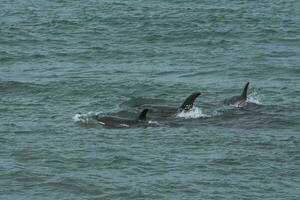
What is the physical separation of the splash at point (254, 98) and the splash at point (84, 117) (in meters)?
4.78

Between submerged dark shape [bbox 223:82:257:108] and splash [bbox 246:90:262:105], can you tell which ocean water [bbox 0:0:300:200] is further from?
submerged dark shape [bbox 223:82:257:108]

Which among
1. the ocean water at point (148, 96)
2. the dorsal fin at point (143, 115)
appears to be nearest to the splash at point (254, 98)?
the ocean water at point (148, 96)

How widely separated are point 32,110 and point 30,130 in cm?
250

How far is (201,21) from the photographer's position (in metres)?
41.6

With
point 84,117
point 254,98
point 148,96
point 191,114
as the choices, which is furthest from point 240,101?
point 84,117

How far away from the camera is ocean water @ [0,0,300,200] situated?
20.8 metres

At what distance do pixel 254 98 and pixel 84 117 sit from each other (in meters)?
5.52

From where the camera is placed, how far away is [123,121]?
995 inches

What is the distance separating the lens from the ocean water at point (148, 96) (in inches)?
819

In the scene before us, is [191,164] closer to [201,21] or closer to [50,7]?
[201,21]

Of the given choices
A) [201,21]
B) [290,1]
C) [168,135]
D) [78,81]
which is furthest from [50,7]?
[168,135]

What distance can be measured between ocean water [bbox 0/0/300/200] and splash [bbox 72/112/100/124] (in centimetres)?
13

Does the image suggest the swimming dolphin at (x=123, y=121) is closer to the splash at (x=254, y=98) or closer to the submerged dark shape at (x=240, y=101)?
the submerged dark shape at (x=240, y=101)

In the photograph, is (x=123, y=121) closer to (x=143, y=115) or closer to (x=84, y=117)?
(x=143, y=115)
